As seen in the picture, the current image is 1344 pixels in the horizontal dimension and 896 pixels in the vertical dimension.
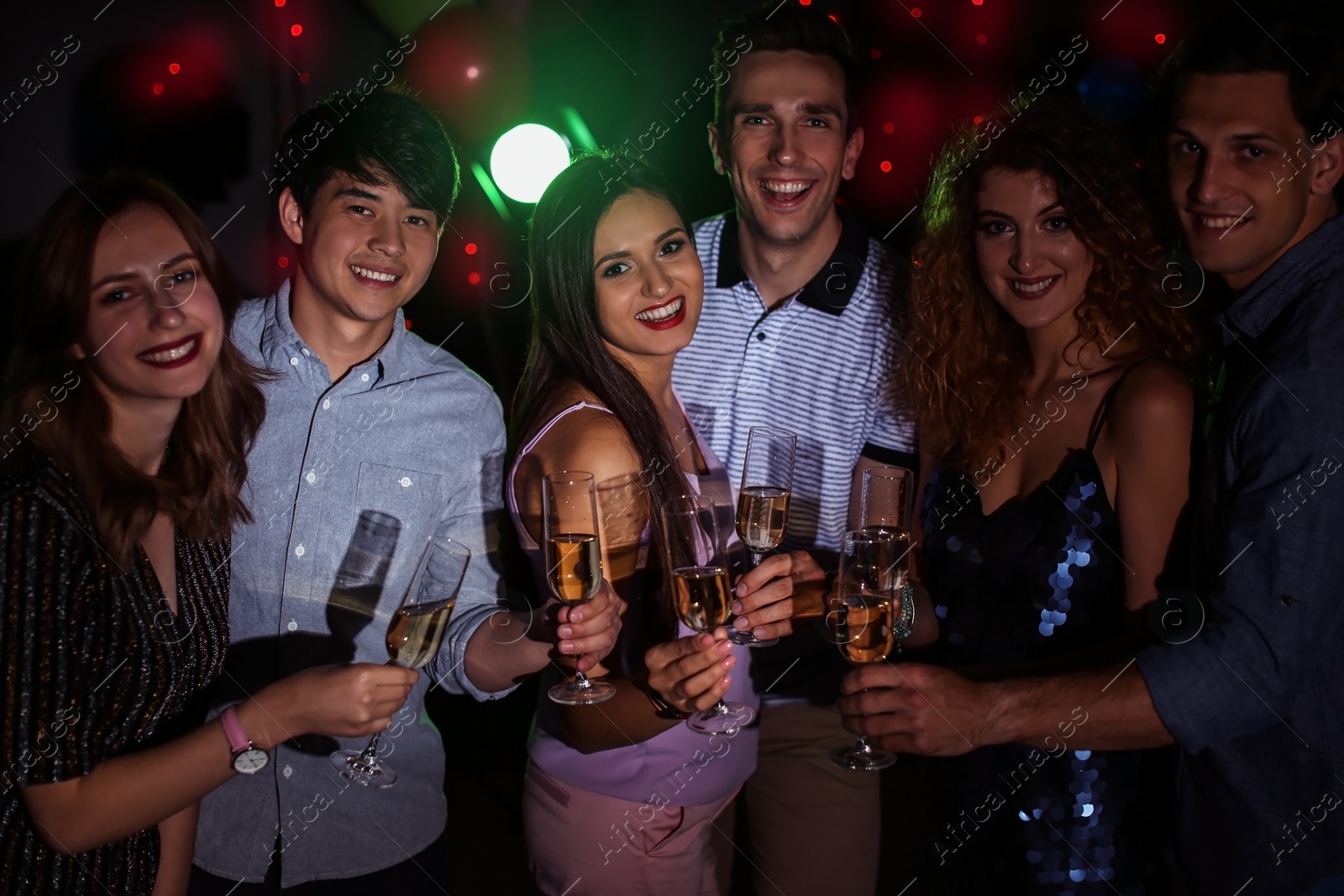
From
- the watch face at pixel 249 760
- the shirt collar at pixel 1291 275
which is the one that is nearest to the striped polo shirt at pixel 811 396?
the shirt collar at pixel 1291 275

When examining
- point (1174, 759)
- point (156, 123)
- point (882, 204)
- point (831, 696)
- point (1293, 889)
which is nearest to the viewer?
point (1293, 889)

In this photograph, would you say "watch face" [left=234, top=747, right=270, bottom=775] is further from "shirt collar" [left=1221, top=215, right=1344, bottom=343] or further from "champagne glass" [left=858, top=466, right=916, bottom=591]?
"shirt collar" [left=1221, top=215, right=1344, bottom=343]

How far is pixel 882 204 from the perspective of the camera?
4527 mm

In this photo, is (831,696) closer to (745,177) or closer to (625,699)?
(625,699)

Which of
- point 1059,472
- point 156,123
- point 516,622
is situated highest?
point 156,123

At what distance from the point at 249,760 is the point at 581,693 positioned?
64cm

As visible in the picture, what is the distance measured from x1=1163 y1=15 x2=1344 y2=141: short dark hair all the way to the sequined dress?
75 cm

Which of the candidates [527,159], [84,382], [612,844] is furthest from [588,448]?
[527,159]

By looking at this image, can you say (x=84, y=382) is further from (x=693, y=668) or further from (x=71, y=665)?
(x=693, y=668)

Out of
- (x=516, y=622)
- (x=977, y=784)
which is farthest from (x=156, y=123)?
(x=977, y=784)

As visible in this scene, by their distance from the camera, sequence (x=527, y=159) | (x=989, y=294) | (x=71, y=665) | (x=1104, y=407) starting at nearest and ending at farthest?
(x=71, y=665) → (x=1104, y=407) → (x=989, y=294) → (x=527, y=159)

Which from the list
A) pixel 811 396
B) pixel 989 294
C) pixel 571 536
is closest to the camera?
pixel 571 536

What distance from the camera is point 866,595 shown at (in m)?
1.95

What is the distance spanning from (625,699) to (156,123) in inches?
97.4
